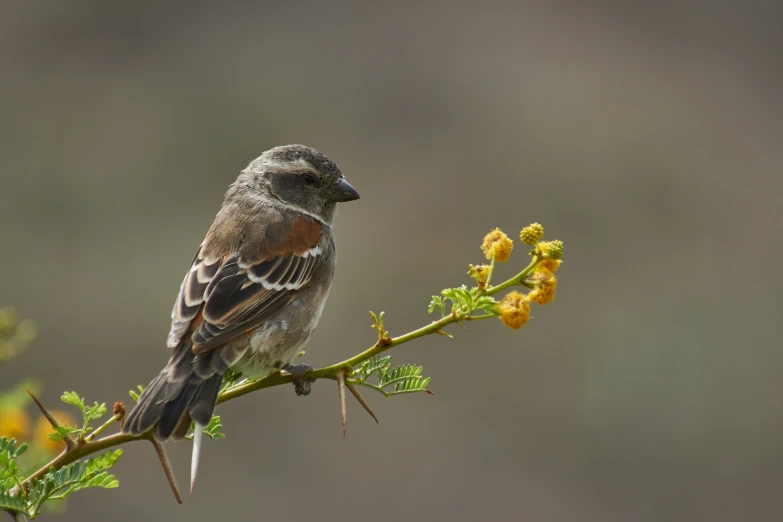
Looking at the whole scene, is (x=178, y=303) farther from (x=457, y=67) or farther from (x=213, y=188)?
(x=457, y=67)

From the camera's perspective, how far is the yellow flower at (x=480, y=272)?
2.65m

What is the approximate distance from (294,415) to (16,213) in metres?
5.46

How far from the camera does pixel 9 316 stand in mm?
3238

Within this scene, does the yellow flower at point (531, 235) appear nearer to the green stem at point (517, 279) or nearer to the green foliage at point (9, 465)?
the green stem at point (517, 279)

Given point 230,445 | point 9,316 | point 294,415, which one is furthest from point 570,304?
point 9,316

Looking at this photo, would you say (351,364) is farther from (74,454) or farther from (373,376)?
(74,454)

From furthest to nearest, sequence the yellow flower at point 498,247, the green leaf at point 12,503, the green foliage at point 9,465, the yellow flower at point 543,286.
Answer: the yellow flower at point 498,247, the yellow flower at point 543,286, the green foliage at point 9,465, the green leaf at point 12,503

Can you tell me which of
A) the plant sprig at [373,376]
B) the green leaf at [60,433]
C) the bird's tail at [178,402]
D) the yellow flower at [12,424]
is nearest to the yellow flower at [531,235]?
the plant sprig at [373,376]

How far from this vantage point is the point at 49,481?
7.80 ft

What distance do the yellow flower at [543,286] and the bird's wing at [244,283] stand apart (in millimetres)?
1651

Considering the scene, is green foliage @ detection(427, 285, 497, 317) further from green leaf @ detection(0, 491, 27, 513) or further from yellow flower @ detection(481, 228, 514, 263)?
green leaf @ detection(0, 491, 27, 513)

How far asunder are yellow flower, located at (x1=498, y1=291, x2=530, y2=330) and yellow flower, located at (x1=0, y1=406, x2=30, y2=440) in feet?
6.01

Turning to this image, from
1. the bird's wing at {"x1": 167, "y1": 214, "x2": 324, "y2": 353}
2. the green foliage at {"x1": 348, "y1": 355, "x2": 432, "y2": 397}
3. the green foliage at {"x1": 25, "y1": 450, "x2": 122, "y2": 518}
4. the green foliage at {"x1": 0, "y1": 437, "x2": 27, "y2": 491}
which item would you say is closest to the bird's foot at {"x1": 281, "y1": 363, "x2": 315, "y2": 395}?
the bird's wing at {"x1": 167, "y1": 214, "x2": 324, "y2": 353}

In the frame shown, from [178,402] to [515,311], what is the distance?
1.32 meters
